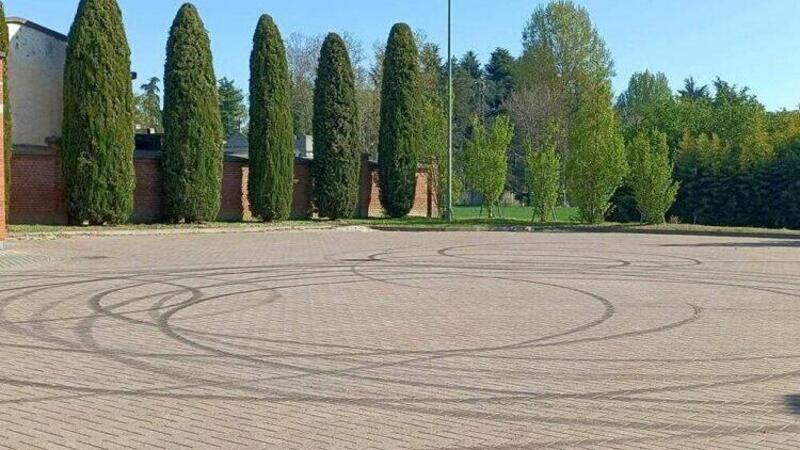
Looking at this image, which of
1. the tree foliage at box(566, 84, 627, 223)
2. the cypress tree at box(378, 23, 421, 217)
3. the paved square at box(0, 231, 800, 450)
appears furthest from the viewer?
the cypress tree at box(378, 23, 421, 217)

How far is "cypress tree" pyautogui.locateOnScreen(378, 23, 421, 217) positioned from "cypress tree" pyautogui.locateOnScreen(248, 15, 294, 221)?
5.17 meters

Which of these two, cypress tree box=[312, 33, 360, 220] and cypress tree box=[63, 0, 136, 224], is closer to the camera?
cypress tree box=[63, 0, 136, 224]

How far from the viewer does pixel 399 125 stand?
39.5 m

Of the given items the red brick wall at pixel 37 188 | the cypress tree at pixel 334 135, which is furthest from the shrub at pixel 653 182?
the red brick wall at pixel 37 188

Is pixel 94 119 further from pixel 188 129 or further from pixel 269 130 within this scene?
pixel 269 130

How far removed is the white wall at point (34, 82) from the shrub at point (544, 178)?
60.3 feet

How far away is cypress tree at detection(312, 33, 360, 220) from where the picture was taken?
37562mm

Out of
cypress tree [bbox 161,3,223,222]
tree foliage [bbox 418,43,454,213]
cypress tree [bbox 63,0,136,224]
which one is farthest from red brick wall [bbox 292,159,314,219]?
cypress tree [bbox 63,0,136,224]

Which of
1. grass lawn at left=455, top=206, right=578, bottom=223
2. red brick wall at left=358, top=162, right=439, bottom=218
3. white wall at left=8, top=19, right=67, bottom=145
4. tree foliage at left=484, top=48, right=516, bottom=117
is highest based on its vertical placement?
tree foliage at left=484, top=48, right=516, bottom=117

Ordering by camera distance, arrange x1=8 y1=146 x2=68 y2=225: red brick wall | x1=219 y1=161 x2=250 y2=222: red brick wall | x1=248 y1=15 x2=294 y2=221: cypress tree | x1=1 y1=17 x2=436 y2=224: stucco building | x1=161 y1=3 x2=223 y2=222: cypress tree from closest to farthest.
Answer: x1=8 y1=146 x2=68 y2=225: red brick wall → x1=1 y1=17 x2=436 y2=224: stucco building → x1=161 y1=3 x2=223 y2=222: cypress tree → x1=248 y1=15 x2=294 y2=221: cypress tree → x1=219 y1=161 x2=250 y2=222: red brick wall

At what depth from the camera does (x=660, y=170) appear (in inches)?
1298

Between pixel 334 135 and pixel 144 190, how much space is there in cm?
856

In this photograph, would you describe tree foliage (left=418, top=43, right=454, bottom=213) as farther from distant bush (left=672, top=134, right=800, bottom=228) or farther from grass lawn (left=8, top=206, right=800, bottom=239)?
distant bush (left=672, top=134, right=800, bottom=228)

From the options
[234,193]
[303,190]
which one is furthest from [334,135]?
[234,193]
